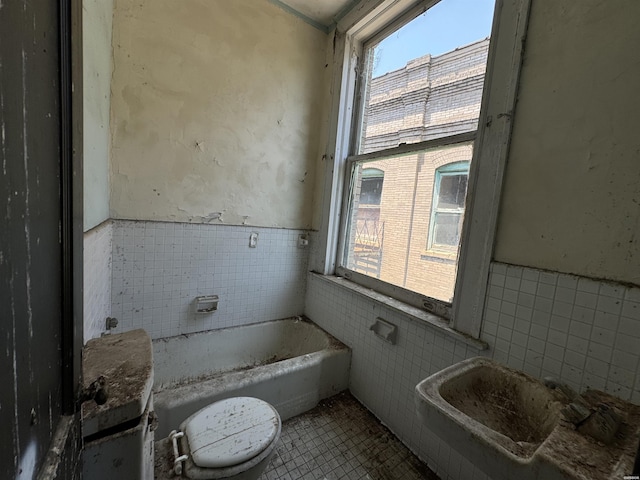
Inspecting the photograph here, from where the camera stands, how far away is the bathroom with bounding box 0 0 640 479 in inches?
36.9

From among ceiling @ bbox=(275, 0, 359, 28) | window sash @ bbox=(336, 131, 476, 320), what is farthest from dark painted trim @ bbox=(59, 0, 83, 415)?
ceiling @ bbox=(275, 0, 359, 28)

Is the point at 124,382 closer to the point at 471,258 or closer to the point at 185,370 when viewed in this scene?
the point at 471,258

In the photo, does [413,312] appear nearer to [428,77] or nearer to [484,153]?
[484,153]

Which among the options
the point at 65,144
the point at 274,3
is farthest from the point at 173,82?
the point at 65,144

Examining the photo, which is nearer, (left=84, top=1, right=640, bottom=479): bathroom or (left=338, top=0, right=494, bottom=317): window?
(left=84, top=1, right=640, bottom=479): bathroom

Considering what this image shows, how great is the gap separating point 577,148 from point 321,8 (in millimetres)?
2018

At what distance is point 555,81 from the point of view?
104 centimetres

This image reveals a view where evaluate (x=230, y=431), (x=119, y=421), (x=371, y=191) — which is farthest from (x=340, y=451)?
(x=371, y=191)

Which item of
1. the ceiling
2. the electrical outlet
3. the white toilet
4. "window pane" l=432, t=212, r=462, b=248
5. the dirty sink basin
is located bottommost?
the white toilet

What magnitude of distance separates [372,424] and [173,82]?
253 centimetres

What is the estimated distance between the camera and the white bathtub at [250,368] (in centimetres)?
136

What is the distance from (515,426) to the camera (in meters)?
0.91

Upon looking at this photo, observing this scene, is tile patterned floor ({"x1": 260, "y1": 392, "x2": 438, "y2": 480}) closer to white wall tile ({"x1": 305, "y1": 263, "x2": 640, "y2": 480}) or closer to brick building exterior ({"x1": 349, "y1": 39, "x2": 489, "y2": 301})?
white wall tile ({"x1": 305, "y1": 263, "x2": 640, "y2": 480})

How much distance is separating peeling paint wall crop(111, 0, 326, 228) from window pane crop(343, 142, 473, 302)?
0.54 m
